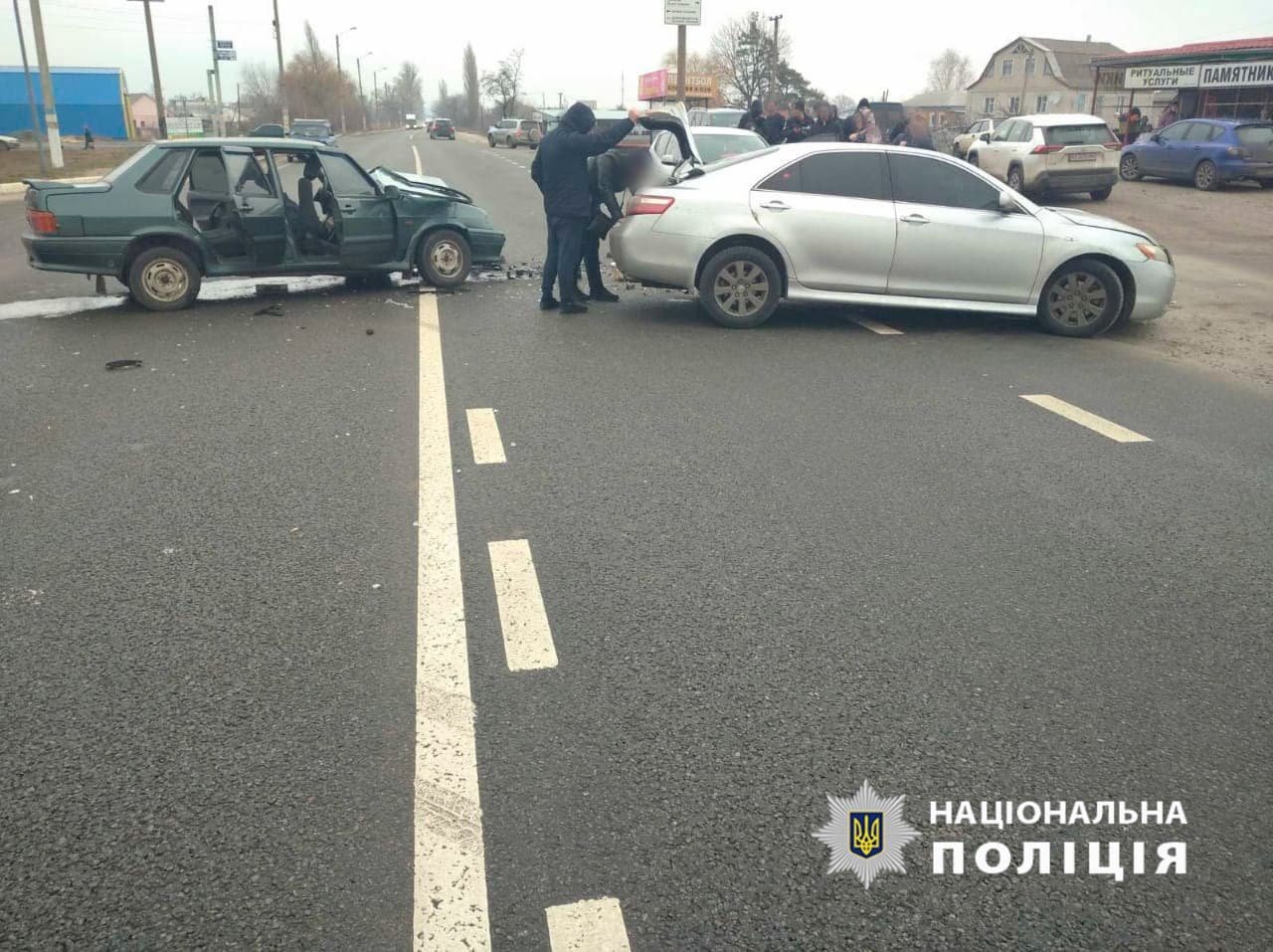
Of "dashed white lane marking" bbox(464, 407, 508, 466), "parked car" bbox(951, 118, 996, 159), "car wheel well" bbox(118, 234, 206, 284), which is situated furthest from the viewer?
"parked car" bbox(951, 118, 996, 159)

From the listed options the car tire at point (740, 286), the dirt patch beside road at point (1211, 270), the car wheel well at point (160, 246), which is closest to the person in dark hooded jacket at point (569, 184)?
the car tire at point (740, 286)

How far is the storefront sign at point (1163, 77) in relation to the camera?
34.4m

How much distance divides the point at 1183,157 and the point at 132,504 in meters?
24.5

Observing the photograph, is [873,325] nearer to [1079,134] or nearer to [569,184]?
[569,184]

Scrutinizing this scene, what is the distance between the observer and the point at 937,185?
9.51 meters

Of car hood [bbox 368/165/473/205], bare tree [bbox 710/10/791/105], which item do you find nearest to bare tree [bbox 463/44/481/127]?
bare tree [bbox 710/10/791/105]

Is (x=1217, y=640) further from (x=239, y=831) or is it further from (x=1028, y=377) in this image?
(x=1028, y=377)

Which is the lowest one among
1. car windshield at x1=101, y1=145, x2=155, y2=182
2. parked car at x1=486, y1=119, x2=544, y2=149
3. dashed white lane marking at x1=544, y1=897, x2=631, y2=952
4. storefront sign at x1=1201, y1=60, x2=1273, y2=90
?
dashed white lane marking at x1=544, y1=897, x2=631, y2=952

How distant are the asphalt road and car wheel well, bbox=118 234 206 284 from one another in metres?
2.78

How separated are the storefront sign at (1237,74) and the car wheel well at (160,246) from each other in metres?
33.8

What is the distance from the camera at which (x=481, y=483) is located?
5445mm

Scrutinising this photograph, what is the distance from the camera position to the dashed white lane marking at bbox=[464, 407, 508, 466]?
586 cm

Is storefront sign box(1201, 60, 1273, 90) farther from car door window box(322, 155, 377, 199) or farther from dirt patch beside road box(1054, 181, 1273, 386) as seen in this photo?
car door window box(322, 155, 377, 199)

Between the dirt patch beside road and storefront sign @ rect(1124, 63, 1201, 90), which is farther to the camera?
storefront sign @ rect(1124, 63, 1201, 90)
